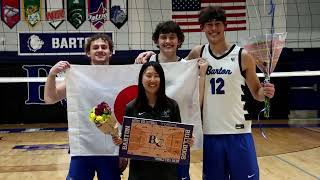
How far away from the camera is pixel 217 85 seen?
3176 mm

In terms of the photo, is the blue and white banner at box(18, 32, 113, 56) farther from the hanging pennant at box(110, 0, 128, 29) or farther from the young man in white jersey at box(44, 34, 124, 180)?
the young man in white jersey at box(44, 34, 124, 180)

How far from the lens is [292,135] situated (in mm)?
9664

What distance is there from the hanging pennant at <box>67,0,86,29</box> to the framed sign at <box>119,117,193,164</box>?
9874mm

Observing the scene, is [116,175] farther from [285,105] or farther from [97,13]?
[285,105]

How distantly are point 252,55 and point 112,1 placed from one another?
31.2 ft

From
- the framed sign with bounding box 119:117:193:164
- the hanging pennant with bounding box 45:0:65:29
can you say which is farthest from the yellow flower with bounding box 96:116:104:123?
the hanging pennant with bounding box 45:0:65:29

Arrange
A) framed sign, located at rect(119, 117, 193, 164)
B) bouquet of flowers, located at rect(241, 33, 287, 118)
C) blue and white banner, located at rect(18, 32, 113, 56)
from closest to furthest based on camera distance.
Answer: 1. framed sign, located at rect(119, 117, 193, 164)
2. bouquet of flowers, located at rect(241, 33, 287, 118)
3. blue and white banner, located at rect(18, 32, 113, 56)

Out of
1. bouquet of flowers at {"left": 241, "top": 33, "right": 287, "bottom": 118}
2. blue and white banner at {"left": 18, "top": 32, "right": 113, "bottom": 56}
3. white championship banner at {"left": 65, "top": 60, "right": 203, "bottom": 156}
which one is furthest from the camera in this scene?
blue and white banner at {"left": 18, "top": 32, "right": 113, "bottom": 56}

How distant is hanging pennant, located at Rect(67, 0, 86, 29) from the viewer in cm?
1216

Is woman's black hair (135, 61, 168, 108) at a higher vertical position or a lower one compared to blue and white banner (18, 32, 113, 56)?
lower

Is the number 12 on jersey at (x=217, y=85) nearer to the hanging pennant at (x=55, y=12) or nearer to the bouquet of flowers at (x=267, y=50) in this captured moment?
the bouquet of flowers at (x=267, y=50)

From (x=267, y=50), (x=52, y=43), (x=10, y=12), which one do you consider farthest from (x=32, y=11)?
(x=267, y=50)

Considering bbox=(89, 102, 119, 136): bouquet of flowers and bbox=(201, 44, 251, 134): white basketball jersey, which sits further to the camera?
bbox=(201, 44, 251, 134): white basketball jersey

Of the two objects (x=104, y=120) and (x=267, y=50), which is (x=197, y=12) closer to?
(x=267, y=50)
